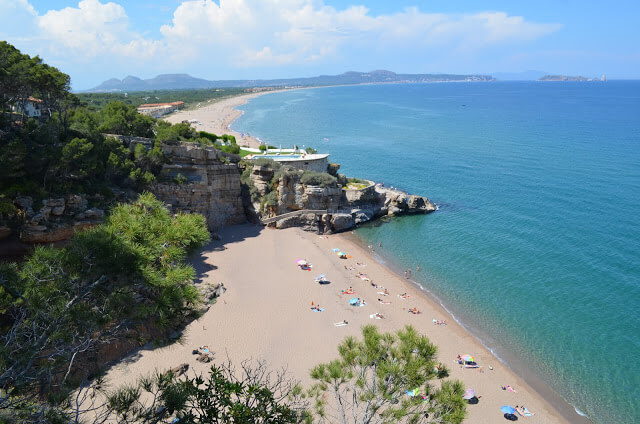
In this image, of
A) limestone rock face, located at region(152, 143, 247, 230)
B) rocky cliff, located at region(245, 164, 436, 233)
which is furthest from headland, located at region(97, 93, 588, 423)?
limestone rock face, located at region(152, 143, 247, 230)

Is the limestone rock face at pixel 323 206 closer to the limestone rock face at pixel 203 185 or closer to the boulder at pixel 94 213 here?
the limestone rock face at pixel 203 185

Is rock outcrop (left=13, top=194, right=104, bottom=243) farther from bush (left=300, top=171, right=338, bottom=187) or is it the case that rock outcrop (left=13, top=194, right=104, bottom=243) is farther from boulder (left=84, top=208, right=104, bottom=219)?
bush (left=300, top=171, right=338, bottom=187)

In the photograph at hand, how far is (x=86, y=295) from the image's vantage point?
785 centimetres

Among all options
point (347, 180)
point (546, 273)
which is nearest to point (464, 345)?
point (546, 273)

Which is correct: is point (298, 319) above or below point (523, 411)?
above

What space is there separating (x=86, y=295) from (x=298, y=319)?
44.9 ft

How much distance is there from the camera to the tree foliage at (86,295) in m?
6.81

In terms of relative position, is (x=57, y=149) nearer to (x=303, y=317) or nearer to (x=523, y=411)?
(x=303, y=317)

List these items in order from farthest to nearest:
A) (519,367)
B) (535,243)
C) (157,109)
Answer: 1. (157,109)
2. (535,243)
3. (519,367)

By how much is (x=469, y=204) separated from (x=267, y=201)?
806 inches

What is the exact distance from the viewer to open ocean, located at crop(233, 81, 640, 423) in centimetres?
1886

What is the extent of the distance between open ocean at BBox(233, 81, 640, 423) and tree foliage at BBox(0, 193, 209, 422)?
55.1 feet

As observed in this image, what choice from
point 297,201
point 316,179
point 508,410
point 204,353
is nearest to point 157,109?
point 297,201

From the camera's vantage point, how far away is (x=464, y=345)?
19.7 m
